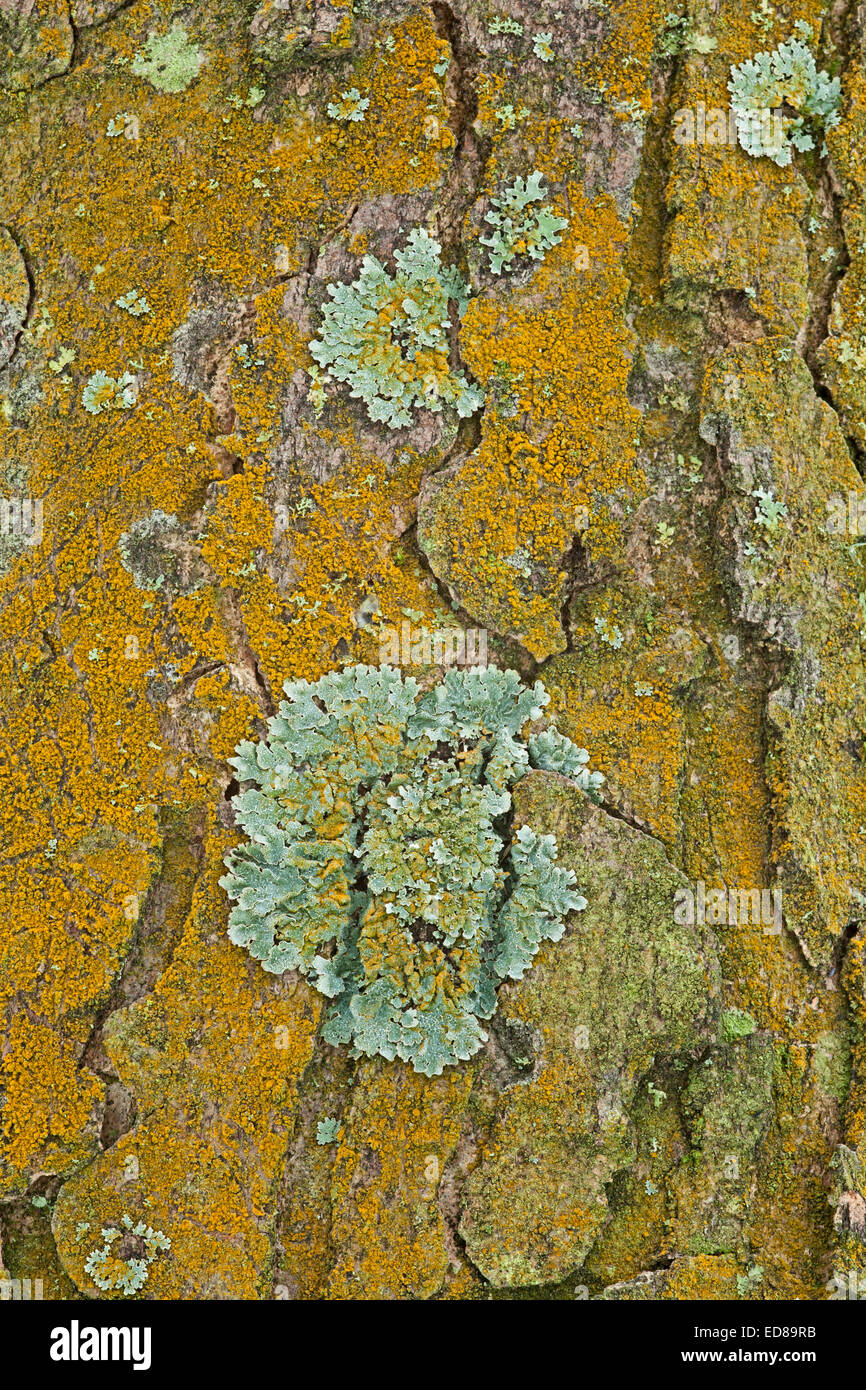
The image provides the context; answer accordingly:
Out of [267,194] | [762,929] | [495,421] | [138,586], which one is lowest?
[762,929]

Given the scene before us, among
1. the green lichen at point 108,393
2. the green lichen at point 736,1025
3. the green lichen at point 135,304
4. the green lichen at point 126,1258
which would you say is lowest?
the green lichen at point 126,1258

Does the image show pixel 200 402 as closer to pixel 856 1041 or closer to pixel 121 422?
pixel 121 422

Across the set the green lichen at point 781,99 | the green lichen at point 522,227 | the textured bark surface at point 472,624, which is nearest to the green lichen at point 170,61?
the textured bark surface at point 472,624

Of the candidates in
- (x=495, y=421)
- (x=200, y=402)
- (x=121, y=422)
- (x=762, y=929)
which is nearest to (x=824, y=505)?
(x=495, y=421)

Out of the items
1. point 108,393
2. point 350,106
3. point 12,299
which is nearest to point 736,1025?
point 108,393

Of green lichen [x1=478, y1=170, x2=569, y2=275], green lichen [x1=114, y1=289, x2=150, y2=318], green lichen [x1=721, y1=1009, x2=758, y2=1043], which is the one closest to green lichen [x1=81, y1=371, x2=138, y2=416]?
green lichen [x1=114, y1=289, x2=150, y2=318]

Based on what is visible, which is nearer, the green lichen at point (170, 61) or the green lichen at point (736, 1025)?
the green lichen at point (736, 1025)

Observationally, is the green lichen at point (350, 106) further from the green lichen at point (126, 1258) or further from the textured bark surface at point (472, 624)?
the green lichen at point (126, 1258)
